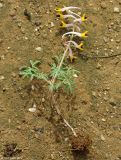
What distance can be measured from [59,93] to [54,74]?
17cm

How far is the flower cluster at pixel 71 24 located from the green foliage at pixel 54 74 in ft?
0.54

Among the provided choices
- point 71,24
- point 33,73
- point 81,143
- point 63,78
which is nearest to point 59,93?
point 63,78

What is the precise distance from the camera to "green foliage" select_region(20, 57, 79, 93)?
11.9 feet

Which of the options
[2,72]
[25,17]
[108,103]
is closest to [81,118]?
[108,103]

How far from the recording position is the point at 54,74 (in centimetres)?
364

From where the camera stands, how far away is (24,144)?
3518mm

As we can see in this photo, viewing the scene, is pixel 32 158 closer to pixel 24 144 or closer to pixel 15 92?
pixel 24 144

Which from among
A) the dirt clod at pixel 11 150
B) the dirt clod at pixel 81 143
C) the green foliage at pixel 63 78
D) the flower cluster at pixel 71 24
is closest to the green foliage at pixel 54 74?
the green foliage at pixel 63 78

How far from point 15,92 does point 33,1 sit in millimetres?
891

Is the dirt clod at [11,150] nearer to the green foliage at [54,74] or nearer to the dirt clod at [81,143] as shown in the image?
the dirt clod at [81,143]

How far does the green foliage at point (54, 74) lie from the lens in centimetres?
363

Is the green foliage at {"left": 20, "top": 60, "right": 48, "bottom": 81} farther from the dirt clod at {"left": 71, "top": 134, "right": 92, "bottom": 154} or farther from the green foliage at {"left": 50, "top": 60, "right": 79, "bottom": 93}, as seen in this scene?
the dirt clod at {"left": 71, "top": 134, "right": 92, "bottom": 154}

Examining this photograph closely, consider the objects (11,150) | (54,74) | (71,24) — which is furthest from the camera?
(71,24)

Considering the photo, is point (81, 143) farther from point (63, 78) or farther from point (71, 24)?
point (71, 24)
